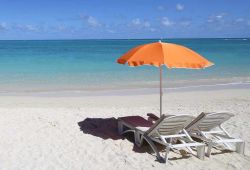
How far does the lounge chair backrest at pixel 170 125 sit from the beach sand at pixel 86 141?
1.25 feet

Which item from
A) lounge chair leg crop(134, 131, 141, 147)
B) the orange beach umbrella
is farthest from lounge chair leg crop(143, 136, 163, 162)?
the orange beach umbrella

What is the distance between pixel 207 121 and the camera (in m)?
6.57

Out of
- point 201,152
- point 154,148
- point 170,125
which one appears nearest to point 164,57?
point 170,125

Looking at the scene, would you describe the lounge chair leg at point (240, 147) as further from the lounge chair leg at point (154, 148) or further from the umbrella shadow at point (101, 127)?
the umbrella shadow at point (101, 127)

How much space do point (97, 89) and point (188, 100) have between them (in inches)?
178

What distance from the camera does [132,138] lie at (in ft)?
23.8

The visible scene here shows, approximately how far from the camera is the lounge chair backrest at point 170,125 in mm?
6082

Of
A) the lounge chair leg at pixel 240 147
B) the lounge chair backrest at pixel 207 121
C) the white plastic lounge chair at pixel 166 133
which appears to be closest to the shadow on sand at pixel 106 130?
the white plastic lounge chair at pixel 166 133

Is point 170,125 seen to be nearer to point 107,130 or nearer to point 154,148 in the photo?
point 154,148

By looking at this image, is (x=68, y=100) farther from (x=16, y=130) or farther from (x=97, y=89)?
(x=16, y=130)

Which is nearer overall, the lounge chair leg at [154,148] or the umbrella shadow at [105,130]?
the lounge chair leg at [154,148]

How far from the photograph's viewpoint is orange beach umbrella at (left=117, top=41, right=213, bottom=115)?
20.9 feet

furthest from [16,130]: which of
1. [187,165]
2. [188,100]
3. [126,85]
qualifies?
[126,85]

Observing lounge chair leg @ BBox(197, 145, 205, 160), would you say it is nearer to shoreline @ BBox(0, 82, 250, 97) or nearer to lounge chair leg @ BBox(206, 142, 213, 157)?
lounge chair leg @ BBox(206, 142, 213, 157)
